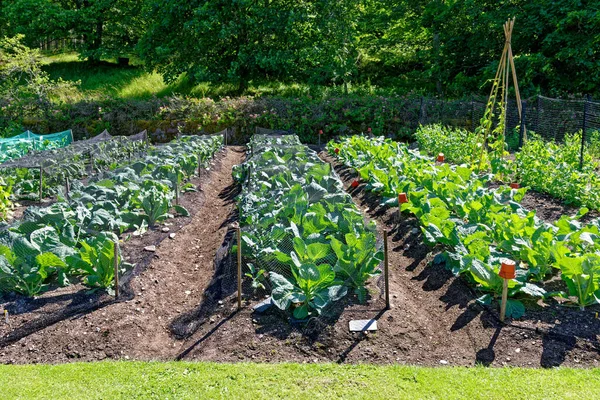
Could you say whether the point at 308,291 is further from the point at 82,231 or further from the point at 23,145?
the point at 23,145

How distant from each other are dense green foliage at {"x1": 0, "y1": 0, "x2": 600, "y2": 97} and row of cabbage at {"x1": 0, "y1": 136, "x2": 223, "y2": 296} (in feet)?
57.7

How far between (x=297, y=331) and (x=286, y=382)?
2.35 feet

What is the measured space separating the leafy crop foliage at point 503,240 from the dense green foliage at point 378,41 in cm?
1722

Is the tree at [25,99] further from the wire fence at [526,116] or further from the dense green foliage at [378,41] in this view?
the wire fence at [526,116]

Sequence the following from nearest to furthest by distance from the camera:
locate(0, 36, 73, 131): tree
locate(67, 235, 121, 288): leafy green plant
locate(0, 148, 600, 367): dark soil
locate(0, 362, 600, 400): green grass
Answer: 1. locate(0, 362, 600, 400): green grass
2. locate(0, 148, 600, 367): dark soil
3. locate(67, 235, 121, 288): leafy green plant
4. locate(0, 36, 73, 131): tree

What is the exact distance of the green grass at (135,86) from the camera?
25208 millimetres

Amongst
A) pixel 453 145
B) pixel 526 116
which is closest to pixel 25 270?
pixel 453 145

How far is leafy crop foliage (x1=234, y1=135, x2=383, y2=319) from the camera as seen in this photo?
14.9 feet

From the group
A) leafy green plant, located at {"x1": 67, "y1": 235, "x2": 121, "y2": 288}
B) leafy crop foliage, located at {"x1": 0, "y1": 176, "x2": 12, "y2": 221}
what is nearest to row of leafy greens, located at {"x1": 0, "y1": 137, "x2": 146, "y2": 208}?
leafy crop foliage, located at {"x1": 0, "y1": 176, "x2": 12, "y2": 221}

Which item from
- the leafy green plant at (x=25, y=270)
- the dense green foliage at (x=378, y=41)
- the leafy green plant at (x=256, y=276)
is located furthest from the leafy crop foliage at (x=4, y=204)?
the dense green foliage at (x=378, y=41)

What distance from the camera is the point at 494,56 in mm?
25406

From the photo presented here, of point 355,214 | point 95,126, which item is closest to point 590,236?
point 355,214

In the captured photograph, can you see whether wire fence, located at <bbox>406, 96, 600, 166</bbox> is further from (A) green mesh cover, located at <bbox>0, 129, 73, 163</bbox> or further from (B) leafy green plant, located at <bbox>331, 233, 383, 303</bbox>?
(A) green mesh cover, located at <bbox>0, 129, 73, 163</bbox>

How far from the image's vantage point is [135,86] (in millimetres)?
31250
